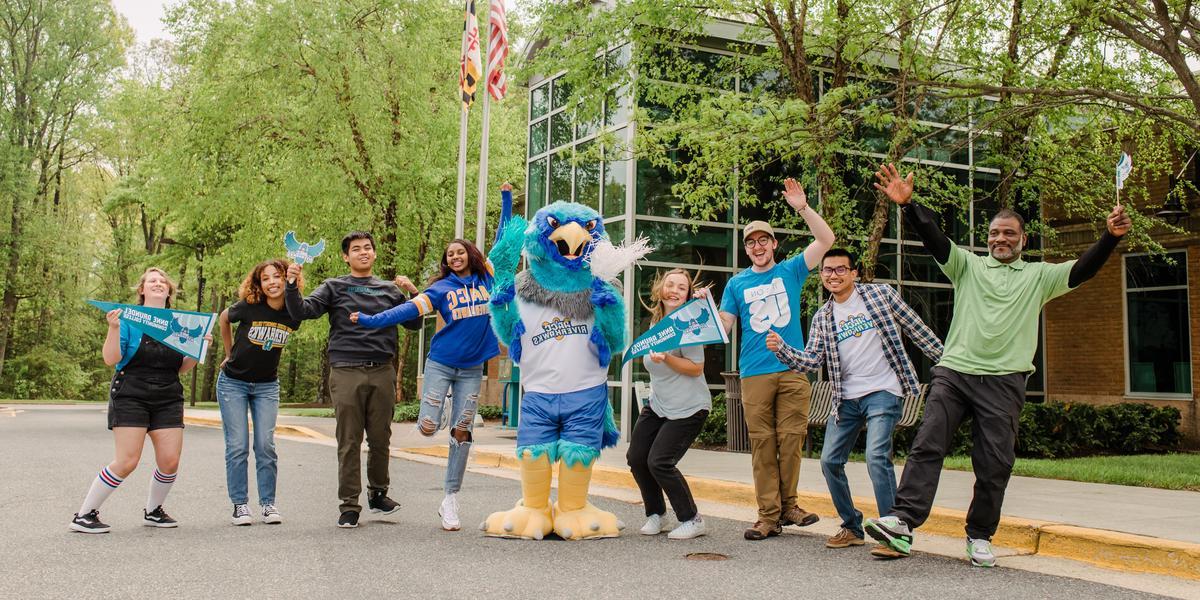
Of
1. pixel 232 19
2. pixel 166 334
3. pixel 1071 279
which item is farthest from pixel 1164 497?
pixel 232 19

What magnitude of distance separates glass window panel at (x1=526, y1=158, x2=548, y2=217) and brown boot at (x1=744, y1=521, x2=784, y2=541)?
12.7 metres

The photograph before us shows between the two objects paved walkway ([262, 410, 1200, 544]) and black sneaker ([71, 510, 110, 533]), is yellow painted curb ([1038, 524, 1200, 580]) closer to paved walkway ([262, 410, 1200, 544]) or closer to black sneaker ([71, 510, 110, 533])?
paved walkway ([262, 410, 1200, 544])

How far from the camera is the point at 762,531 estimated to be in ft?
19.9

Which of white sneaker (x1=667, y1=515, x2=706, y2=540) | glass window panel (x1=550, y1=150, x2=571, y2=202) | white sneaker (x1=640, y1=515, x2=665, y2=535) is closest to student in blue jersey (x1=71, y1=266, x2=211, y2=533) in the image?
white sneaker (x1=640, y1=515, x2=665, y2=535)

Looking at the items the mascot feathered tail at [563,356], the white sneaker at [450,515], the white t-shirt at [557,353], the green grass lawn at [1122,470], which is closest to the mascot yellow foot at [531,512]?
the mascot feathered tail at [563,356]

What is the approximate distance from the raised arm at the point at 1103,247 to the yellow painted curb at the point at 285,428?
1255 cm

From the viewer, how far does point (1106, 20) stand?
1018 centimetres

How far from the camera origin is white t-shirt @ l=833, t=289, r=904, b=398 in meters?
5.65

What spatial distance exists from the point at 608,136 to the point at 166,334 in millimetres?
6557

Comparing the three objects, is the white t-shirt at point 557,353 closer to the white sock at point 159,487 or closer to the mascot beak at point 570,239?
the mascot beak at point 570,239

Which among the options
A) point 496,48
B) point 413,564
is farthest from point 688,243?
point 413,564

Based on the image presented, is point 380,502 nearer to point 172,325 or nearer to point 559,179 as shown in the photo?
point 172,325

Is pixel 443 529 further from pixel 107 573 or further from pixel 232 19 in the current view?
pixel 232 19

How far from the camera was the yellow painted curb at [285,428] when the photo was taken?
16.5 m
